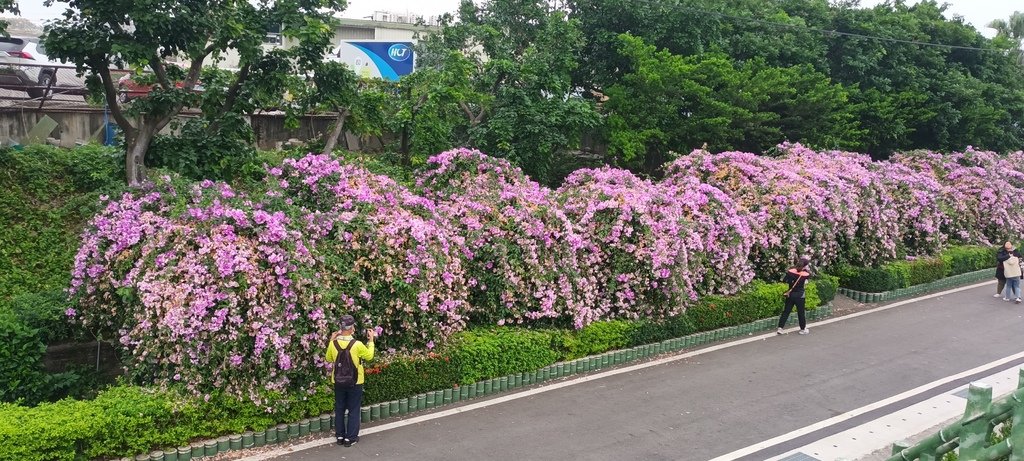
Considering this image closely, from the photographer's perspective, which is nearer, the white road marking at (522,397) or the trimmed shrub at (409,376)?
the white road marking at (522,397)

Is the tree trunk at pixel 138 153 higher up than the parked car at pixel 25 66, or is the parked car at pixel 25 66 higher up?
the parked car at pixel 25 66

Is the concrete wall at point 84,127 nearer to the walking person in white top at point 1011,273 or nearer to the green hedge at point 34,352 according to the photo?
the green hedge at point 34,352

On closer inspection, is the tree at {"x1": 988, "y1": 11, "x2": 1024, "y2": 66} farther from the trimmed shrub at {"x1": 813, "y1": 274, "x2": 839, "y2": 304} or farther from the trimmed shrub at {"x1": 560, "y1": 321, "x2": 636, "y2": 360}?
the trimmed shrub at {"x1": 560, "y1": 321, "x2": 636, "y2": 360}

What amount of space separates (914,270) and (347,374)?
602 inches

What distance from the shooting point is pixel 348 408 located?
8797mm

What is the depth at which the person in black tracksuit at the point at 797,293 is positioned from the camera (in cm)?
1400

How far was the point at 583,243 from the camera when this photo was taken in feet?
40.2

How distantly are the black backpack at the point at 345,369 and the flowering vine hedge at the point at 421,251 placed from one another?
483 millimetres

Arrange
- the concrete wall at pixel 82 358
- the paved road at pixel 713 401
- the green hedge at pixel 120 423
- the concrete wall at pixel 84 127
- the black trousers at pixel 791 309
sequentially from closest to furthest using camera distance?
the green hedge at pixel 120 423
the paved road at pixel 713 401
the concrete wall at pixel 82 358
the black trousers at pixel 791 309
the concrete wall at pixel 84 127

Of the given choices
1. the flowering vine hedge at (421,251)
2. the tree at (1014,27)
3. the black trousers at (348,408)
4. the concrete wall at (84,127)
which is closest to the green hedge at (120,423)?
the flowering vine hedge at (421,251)

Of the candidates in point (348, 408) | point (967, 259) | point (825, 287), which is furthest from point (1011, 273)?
point (348, 408)

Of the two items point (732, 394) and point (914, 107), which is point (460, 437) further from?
point (914, 107)

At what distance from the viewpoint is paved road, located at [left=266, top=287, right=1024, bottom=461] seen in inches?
355

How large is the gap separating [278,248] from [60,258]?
5070 millimetres
